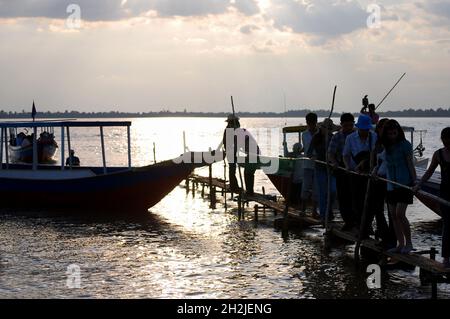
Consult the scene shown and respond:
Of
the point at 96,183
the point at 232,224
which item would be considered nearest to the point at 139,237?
the point at 232,224

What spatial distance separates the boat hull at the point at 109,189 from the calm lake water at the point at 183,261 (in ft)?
4.94

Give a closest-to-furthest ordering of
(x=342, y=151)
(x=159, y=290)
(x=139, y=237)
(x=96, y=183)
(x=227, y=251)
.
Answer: (x=159, y=290) < (x=342, y=151) < (x=227, y=251) < (x=139, y=237) < (x=96, y=183)

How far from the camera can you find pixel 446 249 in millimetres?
9266

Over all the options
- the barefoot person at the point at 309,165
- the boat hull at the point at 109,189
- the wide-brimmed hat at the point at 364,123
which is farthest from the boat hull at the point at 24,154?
the wide-brimmed hat at the point at 364,123

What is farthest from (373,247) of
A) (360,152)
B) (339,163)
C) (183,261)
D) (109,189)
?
(109,189)

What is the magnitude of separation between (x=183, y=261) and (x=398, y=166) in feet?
16.3

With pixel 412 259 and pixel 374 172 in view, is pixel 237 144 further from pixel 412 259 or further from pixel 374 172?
pixel 412 259

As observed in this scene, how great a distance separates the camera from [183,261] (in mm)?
13102

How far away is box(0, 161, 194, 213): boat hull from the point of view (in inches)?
809

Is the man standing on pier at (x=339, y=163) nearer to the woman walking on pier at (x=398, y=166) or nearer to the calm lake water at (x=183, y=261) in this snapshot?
the calm lake water at (x=183, y=261)

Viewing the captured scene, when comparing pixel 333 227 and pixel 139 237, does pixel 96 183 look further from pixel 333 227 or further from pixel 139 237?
pixel 333 227
